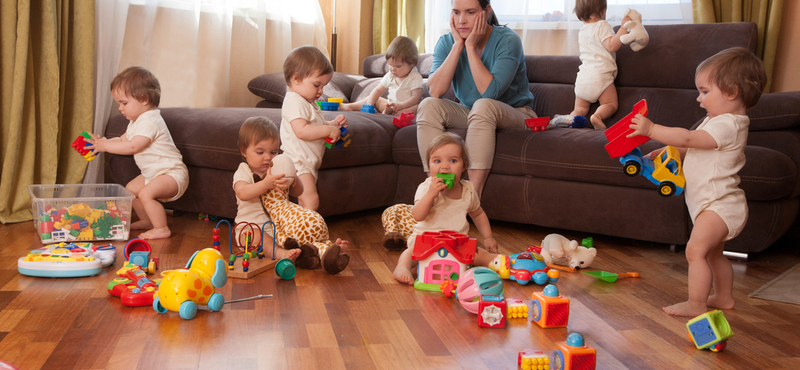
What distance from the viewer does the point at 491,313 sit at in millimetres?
1487

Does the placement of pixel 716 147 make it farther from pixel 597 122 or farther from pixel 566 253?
pixel 597 122

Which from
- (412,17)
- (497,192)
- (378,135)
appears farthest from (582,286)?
(412,17)

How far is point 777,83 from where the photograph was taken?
3299mm

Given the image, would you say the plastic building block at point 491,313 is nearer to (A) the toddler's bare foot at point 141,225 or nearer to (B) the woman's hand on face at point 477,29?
(B) the woman's hand on face at point 477,29

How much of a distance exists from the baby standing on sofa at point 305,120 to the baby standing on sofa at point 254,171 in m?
0.10

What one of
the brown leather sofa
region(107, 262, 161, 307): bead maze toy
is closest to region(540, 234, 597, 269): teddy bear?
the brown leather sofa

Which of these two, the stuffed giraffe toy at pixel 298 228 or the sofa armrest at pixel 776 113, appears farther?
the sofa armrest at pixel 776 113

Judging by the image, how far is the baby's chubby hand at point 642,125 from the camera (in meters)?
1.61

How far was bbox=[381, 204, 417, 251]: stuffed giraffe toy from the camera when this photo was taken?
2217mm

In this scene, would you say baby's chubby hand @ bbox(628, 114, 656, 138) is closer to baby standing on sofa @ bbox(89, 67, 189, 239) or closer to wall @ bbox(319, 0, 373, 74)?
baby standing on sofa @ bbox(89, 67, 189, 239)

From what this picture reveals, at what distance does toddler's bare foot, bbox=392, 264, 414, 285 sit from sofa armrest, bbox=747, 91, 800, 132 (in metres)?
1.46

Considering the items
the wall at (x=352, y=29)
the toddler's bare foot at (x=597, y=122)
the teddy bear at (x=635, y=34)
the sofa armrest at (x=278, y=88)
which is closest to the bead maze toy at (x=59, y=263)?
the sofa armrest at (x=278, y=88)

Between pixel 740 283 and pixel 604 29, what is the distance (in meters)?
1.38

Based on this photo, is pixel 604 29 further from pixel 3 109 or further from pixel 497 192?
pixel 3 109
